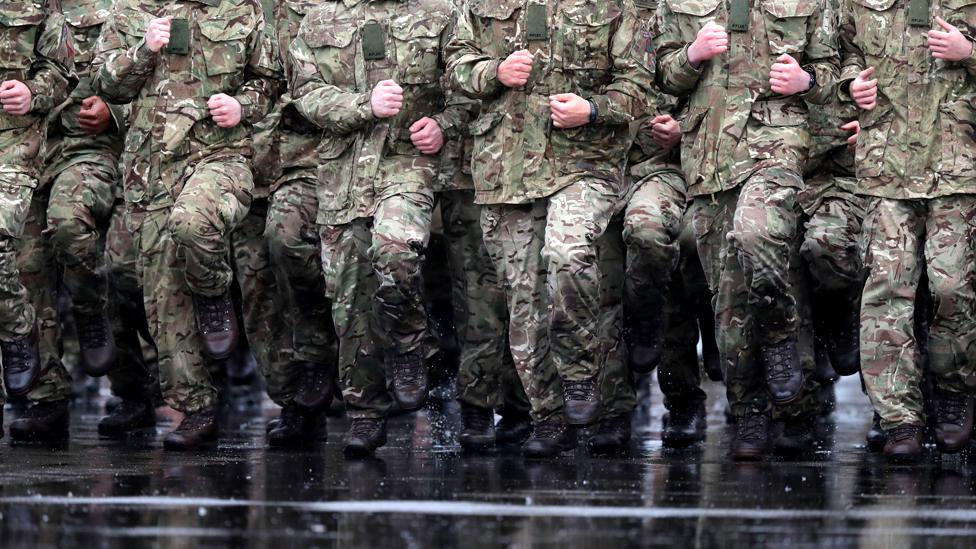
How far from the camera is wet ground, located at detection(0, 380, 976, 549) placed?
656cm

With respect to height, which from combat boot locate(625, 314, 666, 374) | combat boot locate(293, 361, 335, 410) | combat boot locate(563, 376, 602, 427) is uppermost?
combat boot locate(625, 314, 666, 374)

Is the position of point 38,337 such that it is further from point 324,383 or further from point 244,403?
point 244,403

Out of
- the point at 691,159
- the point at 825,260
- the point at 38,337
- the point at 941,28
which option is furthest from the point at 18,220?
the point at 941,28

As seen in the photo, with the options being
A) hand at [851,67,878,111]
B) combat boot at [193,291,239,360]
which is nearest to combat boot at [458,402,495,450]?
combat boot at [193,291,239,360]

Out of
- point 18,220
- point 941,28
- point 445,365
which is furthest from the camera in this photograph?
point 445,365

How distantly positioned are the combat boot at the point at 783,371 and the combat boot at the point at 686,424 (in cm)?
132

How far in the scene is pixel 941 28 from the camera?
9.02 meters

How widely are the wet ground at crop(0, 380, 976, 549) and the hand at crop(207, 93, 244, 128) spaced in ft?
5.82

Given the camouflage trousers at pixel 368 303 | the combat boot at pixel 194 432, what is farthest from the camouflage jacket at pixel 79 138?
the camouflage trousers at pixel 368 303

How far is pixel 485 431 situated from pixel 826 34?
2776 millimetres

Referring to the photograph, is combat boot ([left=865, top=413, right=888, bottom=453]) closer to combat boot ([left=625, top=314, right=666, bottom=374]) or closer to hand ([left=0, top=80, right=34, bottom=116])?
combat boot ([left=625, top=314, right=666, bottom=374])

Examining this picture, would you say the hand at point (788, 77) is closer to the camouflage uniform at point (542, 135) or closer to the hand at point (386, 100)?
the camouflage uniform at point (542, 135)

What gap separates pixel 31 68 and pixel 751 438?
15.1ft

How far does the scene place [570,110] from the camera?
946 centimetres
